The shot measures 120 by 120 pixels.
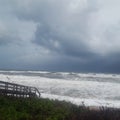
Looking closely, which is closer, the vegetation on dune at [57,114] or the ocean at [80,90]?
the vegetation on dune at [57,114]

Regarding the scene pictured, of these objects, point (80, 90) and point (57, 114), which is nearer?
point (57, 114)

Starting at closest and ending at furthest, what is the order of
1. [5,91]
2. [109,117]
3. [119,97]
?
[109,117], [5,91], [119,97]

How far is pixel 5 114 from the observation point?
13.3 m

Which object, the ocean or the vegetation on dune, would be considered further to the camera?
the ocean

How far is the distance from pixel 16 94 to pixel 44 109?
23.4 ft

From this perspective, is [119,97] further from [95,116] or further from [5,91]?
[95,116]

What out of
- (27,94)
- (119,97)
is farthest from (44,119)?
(119,97)

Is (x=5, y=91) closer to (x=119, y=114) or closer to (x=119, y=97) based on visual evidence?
(x=119, y=114)

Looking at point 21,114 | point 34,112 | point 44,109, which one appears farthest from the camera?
point 44,109

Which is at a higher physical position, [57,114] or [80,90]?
[80,90]

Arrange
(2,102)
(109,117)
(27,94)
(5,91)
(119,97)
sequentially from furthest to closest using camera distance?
(119,97) → (27,94) → (5,91) → (2,102) → (109,117)

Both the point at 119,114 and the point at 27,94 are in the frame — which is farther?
the point at 27,94

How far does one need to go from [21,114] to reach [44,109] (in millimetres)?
2613

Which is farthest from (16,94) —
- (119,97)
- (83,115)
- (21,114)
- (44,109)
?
(119,97)
